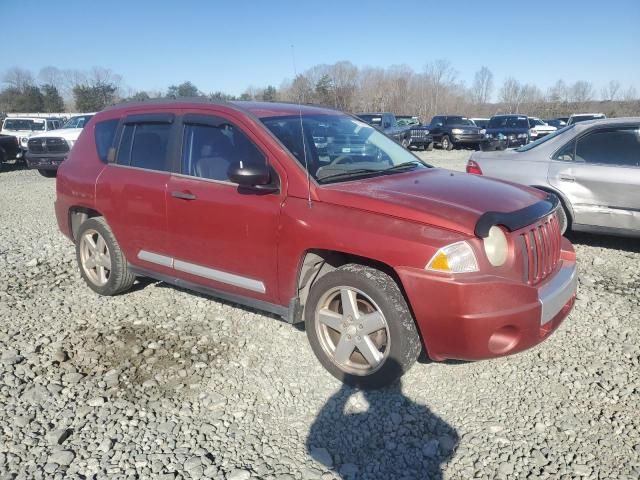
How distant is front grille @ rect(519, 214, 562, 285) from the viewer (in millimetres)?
3129

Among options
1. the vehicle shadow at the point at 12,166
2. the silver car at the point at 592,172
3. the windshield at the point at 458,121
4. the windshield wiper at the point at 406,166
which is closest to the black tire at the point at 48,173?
the vehicle shadow at the point at 12,166

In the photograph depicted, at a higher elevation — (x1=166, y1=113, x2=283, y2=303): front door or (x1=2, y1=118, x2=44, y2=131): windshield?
(x1=2, y1=118, x2=44, y2=131): windshield

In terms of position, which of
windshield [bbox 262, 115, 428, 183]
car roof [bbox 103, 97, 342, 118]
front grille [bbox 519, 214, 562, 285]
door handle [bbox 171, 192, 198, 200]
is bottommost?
front grille [bbox 519, 214, 562, 285]

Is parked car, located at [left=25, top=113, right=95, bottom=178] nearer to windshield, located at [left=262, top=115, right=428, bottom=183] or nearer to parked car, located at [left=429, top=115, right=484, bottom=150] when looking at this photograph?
windshield, located at [left=262, top=115, right=428, bottom=183]

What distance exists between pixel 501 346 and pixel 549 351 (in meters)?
1.02

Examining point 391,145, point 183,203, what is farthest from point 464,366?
point 183,203

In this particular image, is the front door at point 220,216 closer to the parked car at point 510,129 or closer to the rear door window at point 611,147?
the rear door window at point 611,147

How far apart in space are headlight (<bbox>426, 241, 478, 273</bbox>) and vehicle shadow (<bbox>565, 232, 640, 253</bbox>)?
14.6 ft

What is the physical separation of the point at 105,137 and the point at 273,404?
313cm

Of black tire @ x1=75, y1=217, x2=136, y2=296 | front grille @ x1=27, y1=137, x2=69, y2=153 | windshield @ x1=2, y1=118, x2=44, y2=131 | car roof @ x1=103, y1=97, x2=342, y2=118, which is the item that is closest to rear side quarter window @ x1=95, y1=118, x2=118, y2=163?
car roof @ x1=103, y1=97, x2=342, y2=118

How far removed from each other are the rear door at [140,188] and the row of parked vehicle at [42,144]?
9.23 meters

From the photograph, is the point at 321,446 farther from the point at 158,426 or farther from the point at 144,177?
the point at 144,177

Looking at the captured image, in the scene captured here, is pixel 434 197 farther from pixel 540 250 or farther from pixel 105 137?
pixel 105 137

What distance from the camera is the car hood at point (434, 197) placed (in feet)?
10.0
